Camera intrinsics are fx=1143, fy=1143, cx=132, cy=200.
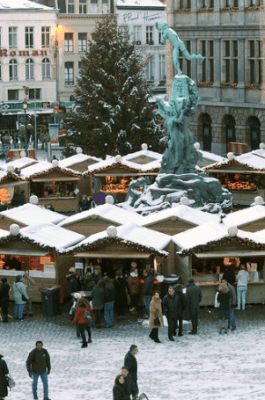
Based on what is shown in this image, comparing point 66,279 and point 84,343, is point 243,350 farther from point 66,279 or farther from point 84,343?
point 66,279

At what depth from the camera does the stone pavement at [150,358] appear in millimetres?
20703

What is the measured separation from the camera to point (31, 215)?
106 ft

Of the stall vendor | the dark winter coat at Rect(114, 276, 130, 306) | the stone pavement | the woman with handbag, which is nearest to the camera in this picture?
the stone pavement

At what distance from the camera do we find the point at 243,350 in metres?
23.6

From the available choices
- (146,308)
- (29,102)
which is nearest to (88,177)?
(146,308)

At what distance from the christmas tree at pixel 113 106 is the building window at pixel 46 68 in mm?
37980

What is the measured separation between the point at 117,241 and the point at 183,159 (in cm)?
1284

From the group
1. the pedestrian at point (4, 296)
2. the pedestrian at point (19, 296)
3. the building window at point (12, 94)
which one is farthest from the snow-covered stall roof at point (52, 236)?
the building window at point (12, 94)

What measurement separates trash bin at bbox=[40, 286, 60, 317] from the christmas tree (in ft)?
90.6

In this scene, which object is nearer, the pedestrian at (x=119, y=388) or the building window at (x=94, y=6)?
the pedestrian at (x=119, y=388)

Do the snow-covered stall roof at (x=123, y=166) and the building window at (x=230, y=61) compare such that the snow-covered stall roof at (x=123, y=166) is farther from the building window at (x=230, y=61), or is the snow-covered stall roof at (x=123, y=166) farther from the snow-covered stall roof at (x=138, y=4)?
the snow-covered stall roof at (x=138, y=4)

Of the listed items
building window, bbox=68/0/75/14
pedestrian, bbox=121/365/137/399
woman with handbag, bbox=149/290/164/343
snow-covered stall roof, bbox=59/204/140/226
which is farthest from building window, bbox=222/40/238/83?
pedestrian, bbox=121/365/137/399

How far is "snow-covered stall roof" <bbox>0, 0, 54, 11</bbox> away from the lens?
9219 cm

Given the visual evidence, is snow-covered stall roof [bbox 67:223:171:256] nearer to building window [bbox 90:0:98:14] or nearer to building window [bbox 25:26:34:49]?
building window [bbox 25:26:34:49]
